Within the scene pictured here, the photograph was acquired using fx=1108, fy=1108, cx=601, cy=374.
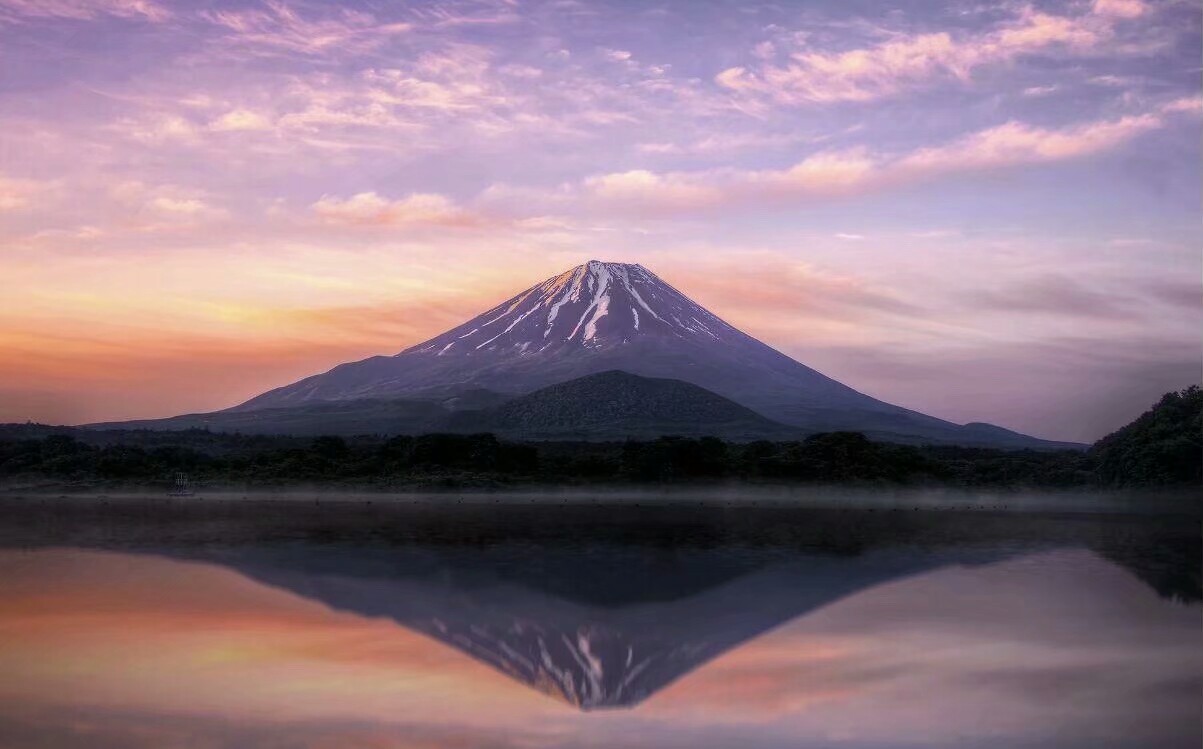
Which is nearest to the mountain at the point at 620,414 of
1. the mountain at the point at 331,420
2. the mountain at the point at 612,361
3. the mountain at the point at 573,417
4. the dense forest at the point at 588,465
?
the mountain at the point at 573,417

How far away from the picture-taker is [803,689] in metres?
10.1

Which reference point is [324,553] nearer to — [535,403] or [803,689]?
[803,689]

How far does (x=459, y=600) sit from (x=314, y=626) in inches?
89.6

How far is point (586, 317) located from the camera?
158 metres

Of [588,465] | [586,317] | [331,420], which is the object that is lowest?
[588,465]

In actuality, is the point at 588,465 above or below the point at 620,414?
below

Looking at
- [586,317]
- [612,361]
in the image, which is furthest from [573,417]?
[586,317]

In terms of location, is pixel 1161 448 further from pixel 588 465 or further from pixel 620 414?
pixel 620 414

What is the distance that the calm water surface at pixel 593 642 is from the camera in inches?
347

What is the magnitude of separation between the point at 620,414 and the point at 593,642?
86169mm

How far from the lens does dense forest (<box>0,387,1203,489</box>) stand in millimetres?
41312

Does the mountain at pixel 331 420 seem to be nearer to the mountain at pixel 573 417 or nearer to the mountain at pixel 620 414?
the mountain at pixel 573 417

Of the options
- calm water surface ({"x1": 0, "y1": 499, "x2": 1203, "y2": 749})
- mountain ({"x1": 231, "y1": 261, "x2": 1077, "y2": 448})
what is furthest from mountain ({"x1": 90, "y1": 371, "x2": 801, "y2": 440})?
calm water surface ({"x1": 0, "y1": 499, "x2": 1203, "y2": 749})

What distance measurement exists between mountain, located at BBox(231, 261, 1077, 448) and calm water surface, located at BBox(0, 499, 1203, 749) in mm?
95094
